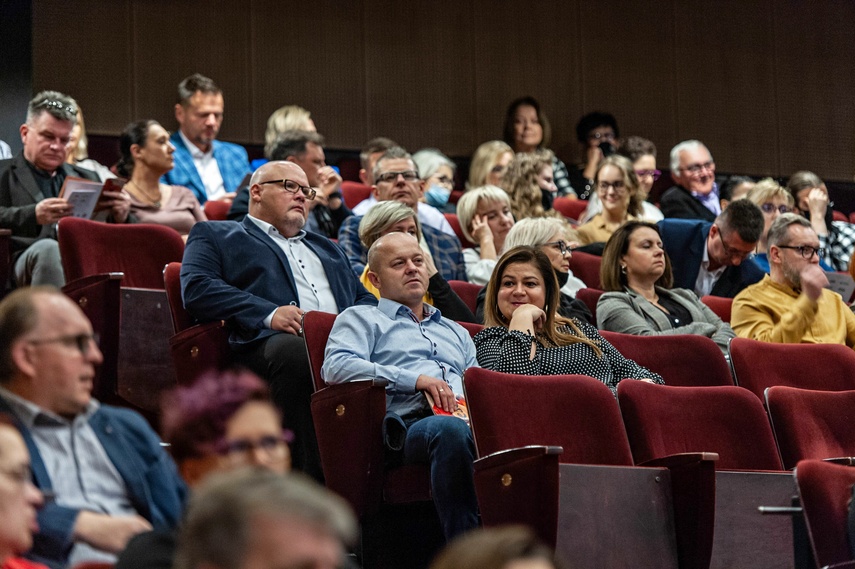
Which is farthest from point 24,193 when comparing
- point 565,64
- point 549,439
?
point 565,64

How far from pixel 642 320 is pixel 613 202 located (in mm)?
1001

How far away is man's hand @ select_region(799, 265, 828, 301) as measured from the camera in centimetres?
278

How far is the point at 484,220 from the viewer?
10.9 feet

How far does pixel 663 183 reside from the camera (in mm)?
5078

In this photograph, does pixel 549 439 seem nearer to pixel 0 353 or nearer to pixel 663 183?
pixel 0 353

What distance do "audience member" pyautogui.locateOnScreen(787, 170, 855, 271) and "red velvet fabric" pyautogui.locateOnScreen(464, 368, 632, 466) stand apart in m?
2.28

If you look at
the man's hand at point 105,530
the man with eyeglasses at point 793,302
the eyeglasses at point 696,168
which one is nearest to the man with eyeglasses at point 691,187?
the eyeglasses at point 696,168

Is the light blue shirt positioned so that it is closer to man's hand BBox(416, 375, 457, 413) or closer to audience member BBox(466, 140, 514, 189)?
man's hand BBox(416, 375, 457, 413)

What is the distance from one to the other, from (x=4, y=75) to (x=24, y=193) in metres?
1.14

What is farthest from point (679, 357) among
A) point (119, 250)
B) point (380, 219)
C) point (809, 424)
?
point (119, 250)

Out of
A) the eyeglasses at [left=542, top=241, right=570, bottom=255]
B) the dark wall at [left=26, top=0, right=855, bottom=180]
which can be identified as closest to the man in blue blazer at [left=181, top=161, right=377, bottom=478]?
the eyeglasses at [left=542, top=241, right=570, bottom=255]

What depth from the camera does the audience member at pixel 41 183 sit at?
2756 millimetres

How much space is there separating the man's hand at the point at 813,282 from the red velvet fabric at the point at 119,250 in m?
1.39

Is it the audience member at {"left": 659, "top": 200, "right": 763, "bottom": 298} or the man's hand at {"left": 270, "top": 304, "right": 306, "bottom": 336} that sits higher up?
the audience member at {"left": 659, "top": 200, "right": 763, "bottom": 298}
